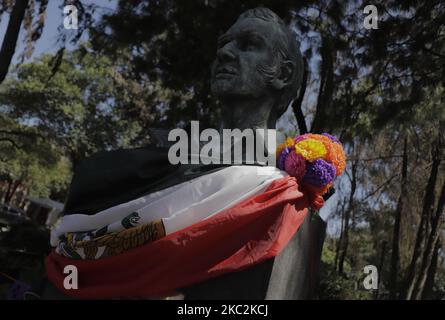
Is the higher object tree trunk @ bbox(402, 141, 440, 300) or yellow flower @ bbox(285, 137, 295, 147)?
yellow flower @ bbox(285, 137, 295, 147)

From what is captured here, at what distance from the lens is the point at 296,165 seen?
2500 mm

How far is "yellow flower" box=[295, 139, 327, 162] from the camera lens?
2495 mm

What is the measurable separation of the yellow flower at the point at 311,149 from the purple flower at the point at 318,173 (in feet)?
0.10

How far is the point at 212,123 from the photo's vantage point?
814cm

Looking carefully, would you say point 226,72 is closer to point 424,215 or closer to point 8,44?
point 8,44

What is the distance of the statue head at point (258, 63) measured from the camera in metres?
2.82

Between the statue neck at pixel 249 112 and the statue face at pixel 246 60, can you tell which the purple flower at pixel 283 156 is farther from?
the statue face at pixel 246 60

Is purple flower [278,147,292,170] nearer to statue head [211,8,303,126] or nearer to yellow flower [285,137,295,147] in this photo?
yellow flower [285,137,295,147]

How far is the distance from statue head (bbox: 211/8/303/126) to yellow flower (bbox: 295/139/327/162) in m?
0.46

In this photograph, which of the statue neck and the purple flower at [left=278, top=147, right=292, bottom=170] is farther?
the statue neck

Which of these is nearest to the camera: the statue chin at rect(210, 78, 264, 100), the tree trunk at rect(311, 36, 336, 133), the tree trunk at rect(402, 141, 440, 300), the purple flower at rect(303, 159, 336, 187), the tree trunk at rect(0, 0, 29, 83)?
the purple flower at rect(303, 159, 336, 187)

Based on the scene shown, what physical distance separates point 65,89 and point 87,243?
14.2 metres

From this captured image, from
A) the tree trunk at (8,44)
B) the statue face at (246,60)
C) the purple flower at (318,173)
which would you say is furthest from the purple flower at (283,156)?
the tree trunk at (8,44)

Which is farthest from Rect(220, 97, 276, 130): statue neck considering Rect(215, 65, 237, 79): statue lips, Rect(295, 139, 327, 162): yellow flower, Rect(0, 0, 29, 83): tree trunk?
Rect(0, 0, 29, 83): tree trunk
